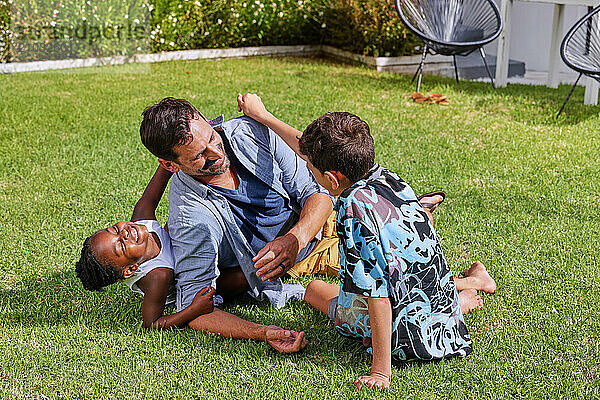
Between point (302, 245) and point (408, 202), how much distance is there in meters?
0.55

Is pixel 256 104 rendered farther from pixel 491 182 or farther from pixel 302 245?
pixel 491 182

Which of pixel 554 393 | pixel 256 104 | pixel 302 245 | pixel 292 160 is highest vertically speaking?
pixel 256 104

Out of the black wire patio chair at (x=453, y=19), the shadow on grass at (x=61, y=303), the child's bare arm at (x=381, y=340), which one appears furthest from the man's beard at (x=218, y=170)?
the black wire patio chair at (x=453, y=19)

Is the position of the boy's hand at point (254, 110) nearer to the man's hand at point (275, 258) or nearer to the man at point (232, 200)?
the man at point (232, 200)

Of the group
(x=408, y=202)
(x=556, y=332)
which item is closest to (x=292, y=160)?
(x=408, y=202)

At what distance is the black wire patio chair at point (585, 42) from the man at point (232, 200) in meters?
3.51

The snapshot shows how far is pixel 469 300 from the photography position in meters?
Answer: 3.04

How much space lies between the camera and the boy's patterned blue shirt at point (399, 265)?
2.44 metres

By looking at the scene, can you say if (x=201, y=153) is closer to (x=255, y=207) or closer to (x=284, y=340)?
(x=255, y=207)

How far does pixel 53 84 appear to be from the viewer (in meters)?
7.31

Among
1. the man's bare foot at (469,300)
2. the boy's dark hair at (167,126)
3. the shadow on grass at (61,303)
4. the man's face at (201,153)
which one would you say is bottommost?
the shadow on grass at (61,303)

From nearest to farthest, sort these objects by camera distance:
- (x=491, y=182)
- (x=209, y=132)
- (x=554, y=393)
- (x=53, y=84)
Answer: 1. (x=554, y=393)
2. (x=209, y=132)
3. (x=491, y=182)
4. (x=53, y=84)

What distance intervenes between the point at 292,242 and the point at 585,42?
14.4 feet

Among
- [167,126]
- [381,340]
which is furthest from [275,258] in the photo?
[167,126]
